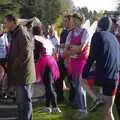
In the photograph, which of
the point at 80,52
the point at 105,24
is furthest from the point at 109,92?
the point at 80,52

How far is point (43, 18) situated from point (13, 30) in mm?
55797

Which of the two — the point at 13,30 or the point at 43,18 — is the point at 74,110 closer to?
the point at 13,30

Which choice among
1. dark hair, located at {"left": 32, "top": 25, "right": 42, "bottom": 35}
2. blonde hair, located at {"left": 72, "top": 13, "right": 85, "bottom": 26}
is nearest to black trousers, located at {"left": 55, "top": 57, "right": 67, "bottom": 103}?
dark hair, located at {"left": 32, "top": 25, "right": 42, "bottom": 35}

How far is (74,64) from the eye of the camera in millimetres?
10891

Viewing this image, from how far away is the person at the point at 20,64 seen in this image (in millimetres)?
9312

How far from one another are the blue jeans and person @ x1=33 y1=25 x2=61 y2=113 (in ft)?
6.17

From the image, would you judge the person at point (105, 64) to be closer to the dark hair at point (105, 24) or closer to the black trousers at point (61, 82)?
the dark hair at point (105, 24)

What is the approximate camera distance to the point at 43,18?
65.1 meters

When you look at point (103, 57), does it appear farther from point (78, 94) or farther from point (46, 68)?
point (46, 68)

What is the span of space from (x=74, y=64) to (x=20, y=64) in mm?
1822

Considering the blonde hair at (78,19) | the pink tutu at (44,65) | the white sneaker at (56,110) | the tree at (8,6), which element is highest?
the blonde hair at (78,19)

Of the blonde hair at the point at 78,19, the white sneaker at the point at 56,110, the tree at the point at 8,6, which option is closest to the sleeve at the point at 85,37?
the blonde hair at the point at 78,19

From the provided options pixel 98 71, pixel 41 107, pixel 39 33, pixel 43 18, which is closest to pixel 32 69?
pixel 98 71

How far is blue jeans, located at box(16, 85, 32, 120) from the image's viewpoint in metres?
9.44
